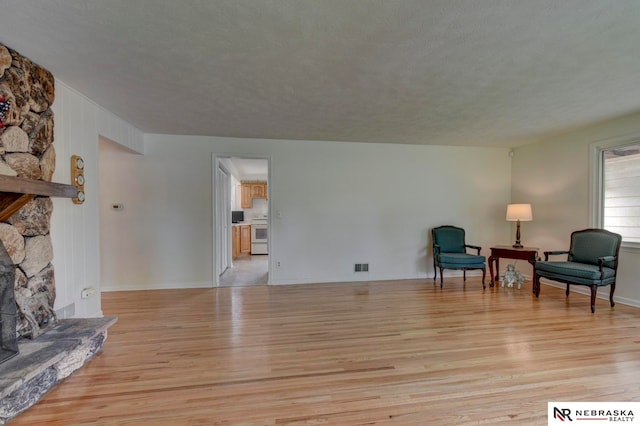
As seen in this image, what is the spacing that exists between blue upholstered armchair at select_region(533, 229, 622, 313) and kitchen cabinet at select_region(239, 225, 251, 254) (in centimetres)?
664

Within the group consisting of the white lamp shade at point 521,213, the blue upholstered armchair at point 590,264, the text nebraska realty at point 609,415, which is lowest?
the text nebraska realty at point 609,415

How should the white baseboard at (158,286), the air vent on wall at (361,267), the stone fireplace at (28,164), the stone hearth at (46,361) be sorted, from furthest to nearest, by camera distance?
1. the air vent on wall at (361,267)
2. the white baseboard at (158,286)
3. the stone fireplace at (28,164)
4. the stone hearth at (46,361)

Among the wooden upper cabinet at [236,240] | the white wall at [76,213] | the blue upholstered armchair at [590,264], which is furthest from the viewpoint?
the wooden upper cabinet at [236,240]

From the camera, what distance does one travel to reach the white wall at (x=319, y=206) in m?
4.16

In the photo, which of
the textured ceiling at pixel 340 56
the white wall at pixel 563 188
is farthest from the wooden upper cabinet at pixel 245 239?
the white wall at pixel 563 188

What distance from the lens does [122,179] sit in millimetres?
4094

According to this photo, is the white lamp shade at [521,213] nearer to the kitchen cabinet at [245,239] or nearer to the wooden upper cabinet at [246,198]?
the kitchen cabinet at [245,239]

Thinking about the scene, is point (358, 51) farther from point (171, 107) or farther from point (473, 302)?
point (473, 302)

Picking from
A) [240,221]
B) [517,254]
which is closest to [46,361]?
[517,254]

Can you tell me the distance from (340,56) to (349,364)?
238 centimetres

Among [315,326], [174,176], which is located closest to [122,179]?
[174,176]

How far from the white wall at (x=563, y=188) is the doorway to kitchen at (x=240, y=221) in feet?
15.0

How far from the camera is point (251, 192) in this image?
8562mm

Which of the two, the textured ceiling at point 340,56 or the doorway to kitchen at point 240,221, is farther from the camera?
the doorway to kitchen at point 240,221
